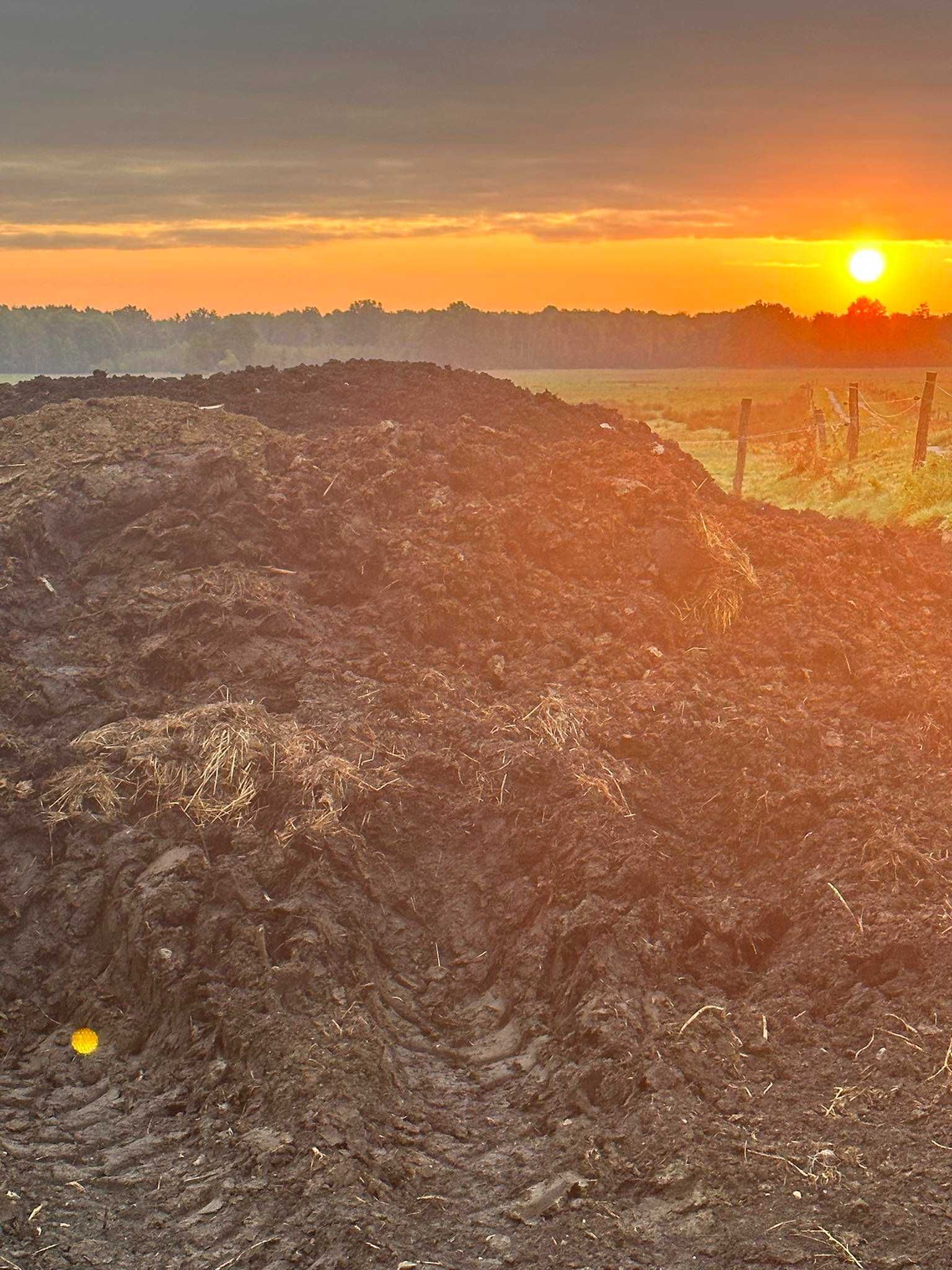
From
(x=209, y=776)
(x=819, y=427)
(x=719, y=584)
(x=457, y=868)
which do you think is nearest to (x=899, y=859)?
(x=457, y=868)

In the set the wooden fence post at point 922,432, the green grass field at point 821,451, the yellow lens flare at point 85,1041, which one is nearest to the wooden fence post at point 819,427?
the green grass field at point 821,451

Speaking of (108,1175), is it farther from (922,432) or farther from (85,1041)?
(922,432)

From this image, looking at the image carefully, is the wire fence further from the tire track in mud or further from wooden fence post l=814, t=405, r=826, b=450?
the tire track in mud

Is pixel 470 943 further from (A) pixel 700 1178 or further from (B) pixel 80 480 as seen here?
(B) pixel 80 480

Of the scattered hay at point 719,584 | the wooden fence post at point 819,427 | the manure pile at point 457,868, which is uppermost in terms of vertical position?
the wooden fence post at point 819,427

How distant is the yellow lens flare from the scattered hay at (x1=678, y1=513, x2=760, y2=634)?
18.3 feet

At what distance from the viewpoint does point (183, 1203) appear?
4.60m

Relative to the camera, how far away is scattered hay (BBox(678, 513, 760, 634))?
30.6 ft

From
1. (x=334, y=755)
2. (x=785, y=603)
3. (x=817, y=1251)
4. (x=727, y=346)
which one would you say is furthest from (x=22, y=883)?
(x=727, y=346)

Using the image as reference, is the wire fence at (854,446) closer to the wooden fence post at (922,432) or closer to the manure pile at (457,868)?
the wooden fence post at (922,432)

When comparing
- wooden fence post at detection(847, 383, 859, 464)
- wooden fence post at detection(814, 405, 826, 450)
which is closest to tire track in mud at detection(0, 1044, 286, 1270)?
wooden fence post at detection(847, 383, 859, 464)

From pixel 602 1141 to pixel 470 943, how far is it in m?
1.68

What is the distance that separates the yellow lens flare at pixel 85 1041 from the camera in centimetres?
562

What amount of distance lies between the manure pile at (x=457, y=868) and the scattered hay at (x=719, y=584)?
0.04 m
